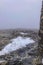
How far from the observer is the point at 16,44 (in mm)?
3357

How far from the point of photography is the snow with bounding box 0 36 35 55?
3.19 meters

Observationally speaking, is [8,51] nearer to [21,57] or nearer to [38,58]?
[21,57]

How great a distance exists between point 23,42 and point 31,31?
57 centimetres

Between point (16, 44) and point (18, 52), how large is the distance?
8.9 inches

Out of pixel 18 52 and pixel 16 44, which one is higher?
pixel 16 44

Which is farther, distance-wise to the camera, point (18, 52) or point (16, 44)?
point (16, 44)

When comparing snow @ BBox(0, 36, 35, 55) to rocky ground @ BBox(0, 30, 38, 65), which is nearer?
rocky ground @ BBox(0, 30, 38, 65)

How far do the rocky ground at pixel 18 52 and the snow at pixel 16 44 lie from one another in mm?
91

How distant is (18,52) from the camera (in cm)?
319

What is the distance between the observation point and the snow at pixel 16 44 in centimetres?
319

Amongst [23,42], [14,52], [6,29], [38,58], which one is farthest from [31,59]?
[6,29]

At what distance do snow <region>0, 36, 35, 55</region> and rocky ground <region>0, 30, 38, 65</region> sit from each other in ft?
0.30

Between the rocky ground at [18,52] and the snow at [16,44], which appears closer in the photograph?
the rocky ground at [18,52]

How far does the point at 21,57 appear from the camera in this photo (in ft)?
9.57
